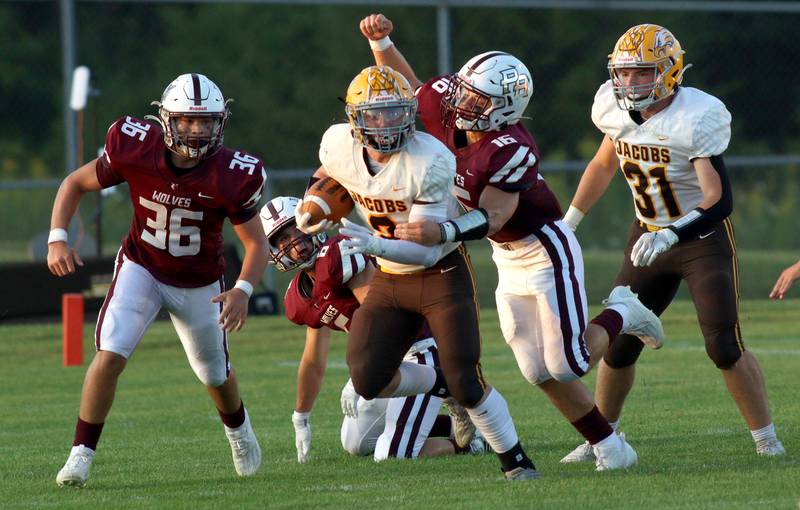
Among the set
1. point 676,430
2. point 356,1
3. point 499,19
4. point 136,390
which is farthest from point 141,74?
point 676,430

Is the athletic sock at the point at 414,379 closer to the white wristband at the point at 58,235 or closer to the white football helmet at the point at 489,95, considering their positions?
the white football helmet at the point at 489,95

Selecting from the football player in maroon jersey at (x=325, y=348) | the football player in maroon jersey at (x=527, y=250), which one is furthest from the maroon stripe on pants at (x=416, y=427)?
the football player in maroon jersey at (x=527, y=250)

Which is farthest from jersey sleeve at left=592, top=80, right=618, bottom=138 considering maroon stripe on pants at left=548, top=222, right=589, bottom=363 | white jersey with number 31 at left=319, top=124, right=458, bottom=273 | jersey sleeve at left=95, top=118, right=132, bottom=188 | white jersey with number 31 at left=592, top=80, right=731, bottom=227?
jersey sleeve at left=95, top=118, right=132, bottom=188

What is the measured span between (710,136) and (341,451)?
2206 mm

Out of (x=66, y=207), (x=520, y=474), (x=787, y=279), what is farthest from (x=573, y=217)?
(x=66, y=207)

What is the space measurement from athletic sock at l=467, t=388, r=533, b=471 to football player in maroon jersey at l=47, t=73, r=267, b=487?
3.30 feet

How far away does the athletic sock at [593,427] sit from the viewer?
603 centimetres

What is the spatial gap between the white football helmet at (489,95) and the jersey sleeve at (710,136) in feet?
2.43

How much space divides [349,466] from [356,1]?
29.6ft

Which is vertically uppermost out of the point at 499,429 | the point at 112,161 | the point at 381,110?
the point at 381,110

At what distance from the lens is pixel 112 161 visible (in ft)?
20.1

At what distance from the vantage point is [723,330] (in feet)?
20.2

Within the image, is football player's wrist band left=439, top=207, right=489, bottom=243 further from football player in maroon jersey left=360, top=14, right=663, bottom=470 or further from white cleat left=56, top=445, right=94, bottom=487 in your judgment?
white cleat left=56, top=445, right=94, bottom=487

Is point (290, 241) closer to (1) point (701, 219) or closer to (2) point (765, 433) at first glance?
(1) point (701, 219)
